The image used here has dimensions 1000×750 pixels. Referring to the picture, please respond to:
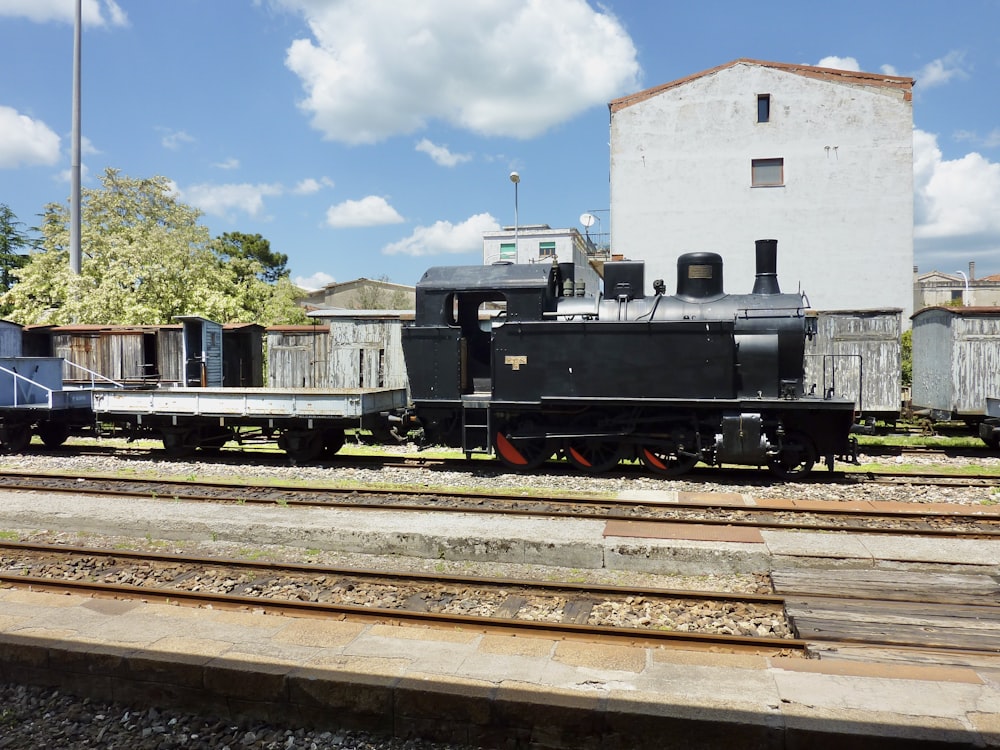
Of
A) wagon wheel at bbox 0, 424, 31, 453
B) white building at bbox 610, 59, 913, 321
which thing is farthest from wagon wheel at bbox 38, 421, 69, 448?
white building at bbox 610, 59, 913, 321

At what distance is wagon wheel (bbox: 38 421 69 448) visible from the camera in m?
15.1

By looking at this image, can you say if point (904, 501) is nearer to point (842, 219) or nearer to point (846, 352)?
point (846, 352)

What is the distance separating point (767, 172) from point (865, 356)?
11.3 meters

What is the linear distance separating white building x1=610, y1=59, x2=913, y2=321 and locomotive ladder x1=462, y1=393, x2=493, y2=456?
1582 centimetres

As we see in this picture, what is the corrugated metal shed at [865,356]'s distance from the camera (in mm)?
15180

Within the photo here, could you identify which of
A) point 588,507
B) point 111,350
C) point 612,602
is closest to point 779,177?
point 588,507

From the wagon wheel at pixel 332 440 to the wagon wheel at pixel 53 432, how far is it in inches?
253

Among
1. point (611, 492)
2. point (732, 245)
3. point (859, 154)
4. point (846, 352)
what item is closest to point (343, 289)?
point (732, 245)

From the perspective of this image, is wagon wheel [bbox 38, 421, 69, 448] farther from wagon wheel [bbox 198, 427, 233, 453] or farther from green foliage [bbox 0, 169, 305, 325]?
green foliage [bbox 0, 169, 305, 325]

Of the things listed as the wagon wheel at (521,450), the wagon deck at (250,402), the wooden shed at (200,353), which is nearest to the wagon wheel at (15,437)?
the wagon deck at (250,402)

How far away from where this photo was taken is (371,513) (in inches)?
337

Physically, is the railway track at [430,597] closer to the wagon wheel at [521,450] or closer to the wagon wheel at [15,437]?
the wagon wheel at [521,450]

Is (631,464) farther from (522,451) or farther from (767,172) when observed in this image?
(767,172)

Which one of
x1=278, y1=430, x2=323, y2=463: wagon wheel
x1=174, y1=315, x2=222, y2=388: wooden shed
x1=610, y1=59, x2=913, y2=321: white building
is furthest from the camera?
x1=610, y1=59, x2=913, y2=321: white building
